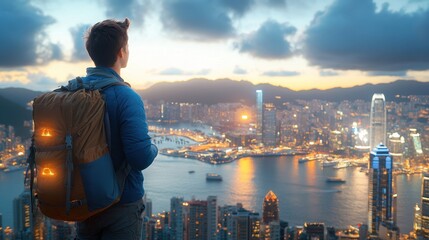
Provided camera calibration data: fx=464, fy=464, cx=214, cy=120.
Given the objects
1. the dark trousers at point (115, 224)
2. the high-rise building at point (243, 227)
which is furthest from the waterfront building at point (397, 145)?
the dark trousers at point (115, 224)

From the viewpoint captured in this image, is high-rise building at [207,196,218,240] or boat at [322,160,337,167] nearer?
high-rise building at [207,196,218,240]

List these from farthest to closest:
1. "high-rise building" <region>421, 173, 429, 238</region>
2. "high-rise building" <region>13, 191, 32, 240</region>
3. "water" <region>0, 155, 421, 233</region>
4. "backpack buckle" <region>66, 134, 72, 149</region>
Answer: "water" <region>0, 155, 421, 233</region> → "high-rise building" <region>421, 173, 429, 238</region> → "high-rise building" <region>13, 191, 32, 240</region> → "backpack buckle" <region>66, 134, 72, 149</region>

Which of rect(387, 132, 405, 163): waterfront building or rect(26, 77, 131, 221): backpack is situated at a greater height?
rect(26, 77, 131, 221): backpack

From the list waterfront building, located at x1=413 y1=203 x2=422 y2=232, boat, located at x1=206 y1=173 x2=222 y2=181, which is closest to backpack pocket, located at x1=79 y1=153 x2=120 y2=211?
waterfront building, located at x1=413 y1=203 x2=422 y2=232

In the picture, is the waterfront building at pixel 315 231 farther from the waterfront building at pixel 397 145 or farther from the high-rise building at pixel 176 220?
the waterfront building at pixel 397 145

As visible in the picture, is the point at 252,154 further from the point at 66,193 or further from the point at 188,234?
the point at 66,193

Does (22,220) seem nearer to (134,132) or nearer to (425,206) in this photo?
(134,132)

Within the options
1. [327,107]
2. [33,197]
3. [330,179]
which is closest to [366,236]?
[330,179]

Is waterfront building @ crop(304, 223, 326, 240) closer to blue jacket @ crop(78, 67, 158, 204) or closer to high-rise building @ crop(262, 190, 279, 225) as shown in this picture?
high-rise building @ crop(262, 190, 279, 225)
